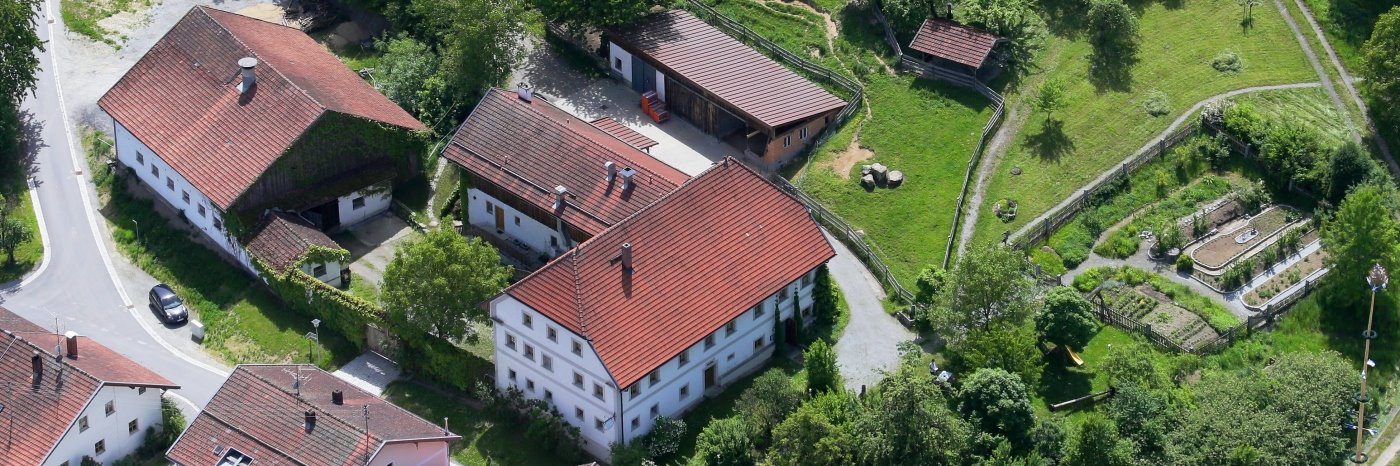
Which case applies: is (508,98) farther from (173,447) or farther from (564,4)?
(173,447)

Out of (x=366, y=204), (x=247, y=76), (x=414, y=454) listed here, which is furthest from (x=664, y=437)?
(x=247, y=76)

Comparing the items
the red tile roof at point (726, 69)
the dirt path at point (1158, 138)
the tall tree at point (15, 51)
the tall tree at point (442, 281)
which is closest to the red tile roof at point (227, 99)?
the tall tree at point (15, 51)

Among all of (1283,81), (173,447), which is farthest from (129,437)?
(1283,81)

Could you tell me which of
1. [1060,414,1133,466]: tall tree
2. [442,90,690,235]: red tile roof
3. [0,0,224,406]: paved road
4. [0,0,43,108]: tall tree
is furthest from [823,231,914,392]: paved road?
[0,0,43,108]: tall tree

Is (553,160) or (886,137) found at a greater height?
(553,160)

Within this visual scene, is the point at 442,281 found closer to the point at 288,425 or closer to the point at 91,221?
the point at 288,425

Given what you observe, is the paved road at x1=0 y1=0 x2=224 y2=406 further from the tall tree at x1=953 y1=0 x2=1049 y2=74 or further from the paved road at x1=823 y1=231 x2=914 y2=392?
the tall tree at x1=953 y1=0 x2=1049 y2=74
